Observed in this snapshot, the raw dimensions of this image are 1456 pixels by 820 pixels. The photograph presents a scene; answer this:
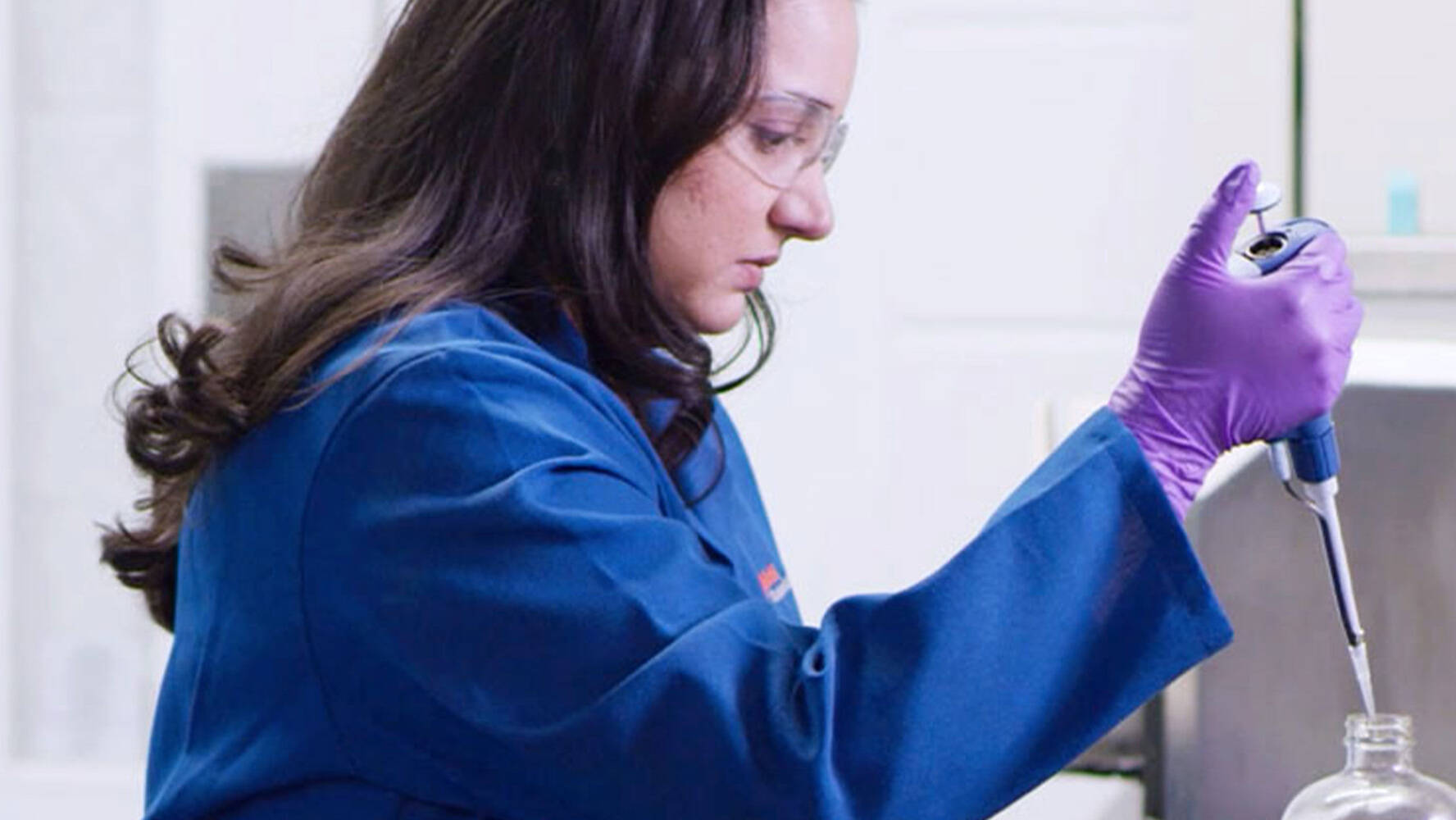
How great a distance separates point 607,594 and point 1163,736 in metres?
0.71

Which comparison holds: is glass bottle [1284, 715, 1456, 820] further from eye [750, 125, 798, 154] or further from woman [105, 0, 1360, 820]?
eye [750, 125, 798, 154]

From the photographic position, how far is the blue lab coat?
1.01m

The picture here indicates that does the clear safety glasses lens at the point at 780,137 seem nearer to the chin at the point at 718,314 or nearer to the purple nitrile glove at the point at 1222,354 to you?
the chin at the point at 718,314

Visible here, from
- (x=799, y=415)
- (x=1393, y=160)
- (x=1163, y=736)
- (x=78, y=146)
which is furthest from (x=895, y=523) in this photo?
(x=78, y=146)

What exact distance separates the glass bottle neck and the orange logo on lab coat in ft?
1.32

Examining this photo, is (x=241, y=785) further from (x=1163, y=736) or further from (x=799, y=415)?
(x=799, y=415)

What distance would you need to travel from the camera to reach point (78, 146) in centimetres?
273

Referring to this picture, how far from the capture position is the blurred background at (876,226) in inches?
88.0

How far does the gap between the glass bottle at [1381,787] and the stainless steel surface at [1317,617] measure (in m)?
0.33

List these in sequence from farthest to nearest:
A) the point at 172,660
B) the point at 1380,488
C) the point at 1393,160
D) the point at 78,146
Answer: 1. the point at 78,146
2. the point at 1393,160
3. the point at 1380,488
4. the point at 172,660

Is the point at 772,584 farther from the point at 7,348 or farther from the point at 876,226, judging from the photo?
the point at 7,348

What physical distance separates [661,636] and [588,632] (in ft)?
0.12

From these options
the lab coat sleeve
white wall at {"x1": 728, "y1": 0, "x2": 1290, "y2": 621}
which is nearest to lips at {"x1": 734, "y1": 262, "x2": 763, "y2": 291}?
the lab coat sleeve

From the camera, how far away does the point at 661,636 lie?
1.01 m
